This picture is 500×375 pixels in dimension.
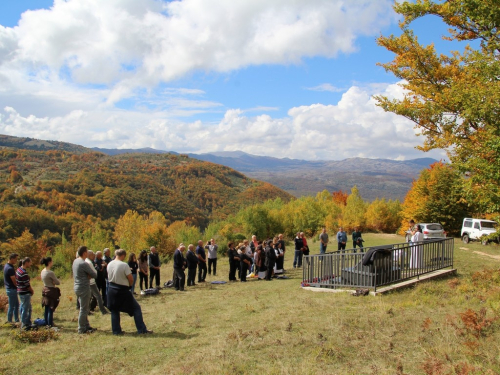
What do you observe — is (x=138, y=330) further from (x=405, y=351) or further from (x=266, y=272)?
(x=266, y=272)

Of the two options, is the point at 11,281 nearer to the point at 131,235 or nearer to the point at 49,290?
the point at 49,290

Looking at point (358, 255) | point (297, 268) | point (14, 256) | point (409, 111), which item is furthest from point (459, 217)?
point (14, 256)

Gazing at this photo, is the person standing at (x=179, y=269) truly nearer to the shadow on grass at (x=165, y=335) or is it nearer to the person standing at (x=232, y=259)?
the person standing at (x=232, y=259)

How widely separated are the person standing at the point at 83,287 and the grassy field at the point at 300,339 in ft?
0.89

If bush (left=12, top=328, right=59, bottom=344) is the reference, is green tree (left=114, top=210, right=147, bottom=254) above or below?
below

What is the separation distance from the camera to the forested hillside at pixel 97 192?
59.1m

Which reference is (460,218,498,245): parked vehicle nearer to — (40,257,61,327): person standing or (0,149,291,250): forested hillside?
(40,257,61,327): person standing

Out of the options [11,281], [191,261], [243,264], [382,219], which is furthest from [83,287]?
[382,219]

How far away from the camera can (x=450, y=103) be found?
1027cm

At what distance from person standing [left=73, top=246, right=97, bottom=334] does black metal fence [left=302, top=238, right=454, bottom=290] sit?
19.8ft

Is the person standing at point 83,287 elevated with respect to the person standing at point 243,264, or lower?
elevated

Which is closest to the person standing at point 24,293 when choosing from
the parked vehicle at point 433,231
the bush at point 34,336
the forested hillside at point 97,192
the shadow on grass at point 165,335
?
the bush at point 34,336

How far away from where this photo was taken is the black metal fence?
374 inches

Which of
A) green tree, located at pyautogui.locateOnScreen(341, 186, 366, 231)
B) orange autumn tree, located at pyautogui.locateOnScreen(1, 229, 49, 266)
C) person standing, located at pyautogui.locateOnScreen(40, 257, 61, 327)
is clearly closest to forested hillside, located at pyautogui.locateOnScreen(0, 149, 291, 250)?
orange autumn tree, located at pyautogui.locateOnScreen(1, 229, 49, 266)
